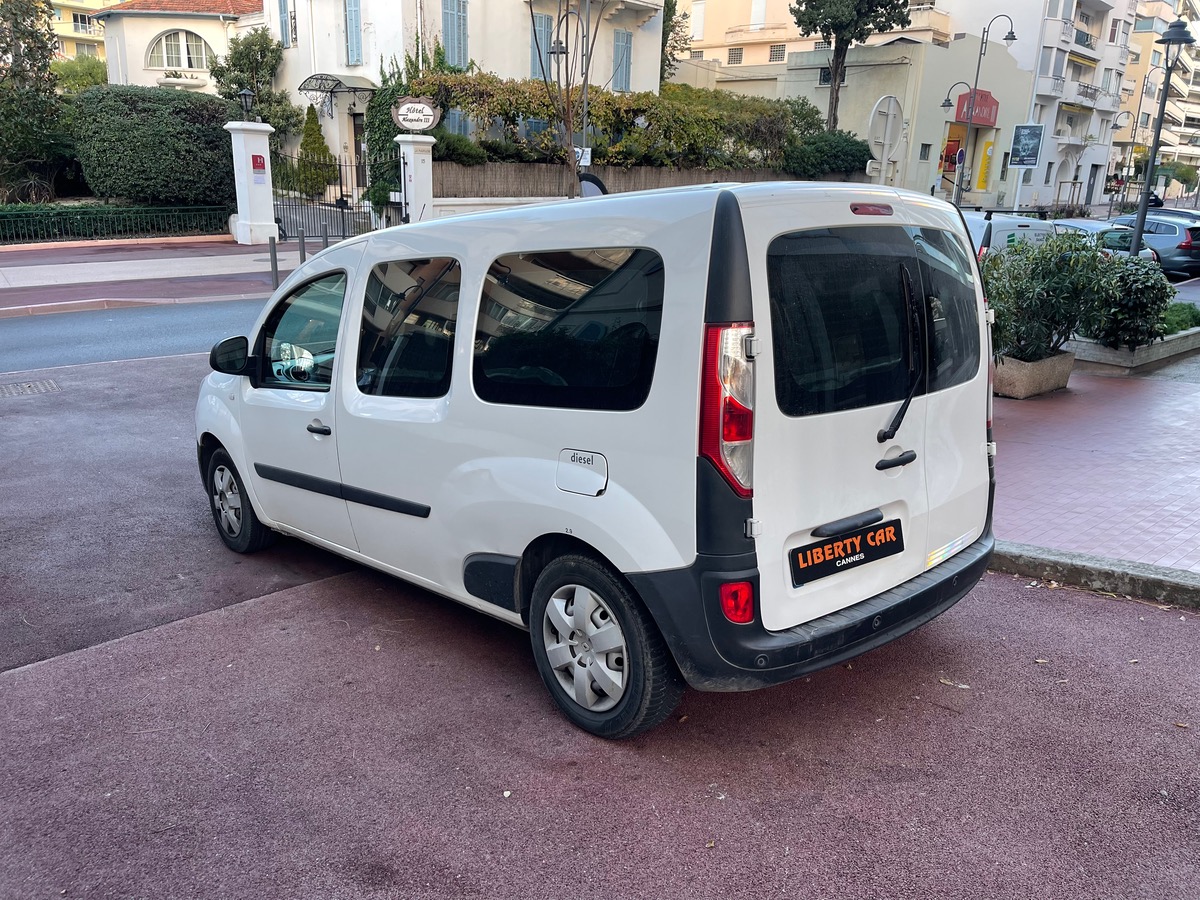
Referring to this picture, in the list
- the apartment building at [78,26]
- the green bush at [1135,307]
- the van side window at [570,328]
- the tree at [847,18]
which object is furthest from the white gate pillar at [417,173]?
the apartment building at [78,26]

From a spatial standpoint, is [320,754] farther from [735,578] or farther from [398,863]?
[735,578]

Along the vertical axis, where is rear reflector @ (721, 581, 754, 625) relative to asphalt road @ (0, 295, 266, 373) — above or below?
above

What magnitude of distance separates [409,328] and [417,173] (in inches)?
833

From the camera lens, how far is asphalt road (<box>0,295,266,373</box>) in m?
11.9

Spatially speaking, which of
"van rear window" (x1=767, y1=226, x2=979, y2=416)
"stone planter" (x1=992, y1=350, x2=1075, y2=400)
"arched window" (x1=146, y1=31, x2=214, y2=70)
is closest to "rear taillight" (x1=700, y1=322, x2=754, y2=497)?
"van rear window" (x1=767, y1=226, x2=979, y2=416)

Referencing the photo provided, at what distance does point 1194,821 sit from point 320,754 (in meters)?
3.00

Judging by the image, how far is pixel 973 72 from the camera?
48.2 m

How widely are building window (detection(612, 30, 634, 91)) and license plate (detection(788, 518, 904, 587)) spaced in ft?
118

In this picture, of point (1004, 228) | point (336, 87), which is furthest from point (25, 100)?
point (1004, 228)

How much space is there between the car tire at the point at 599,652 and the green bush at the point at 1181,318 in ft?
37.4

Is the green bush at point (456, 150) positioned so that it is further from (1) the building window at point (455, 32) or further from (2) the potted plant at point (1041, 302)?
(2) the potted plant at point (1041, 302)

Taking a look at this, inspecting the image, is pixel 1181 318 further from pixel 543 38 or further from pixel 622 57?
pixel 622 57

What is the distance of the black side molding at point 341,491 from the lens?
168 inches

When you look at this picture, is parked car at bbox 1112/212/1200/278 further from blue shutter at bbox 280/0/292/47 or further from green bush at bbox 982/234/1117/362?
blue shutter at bbox 280/0/292/47
